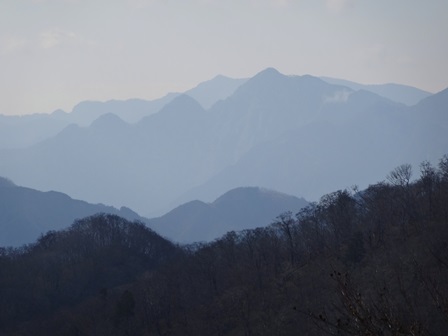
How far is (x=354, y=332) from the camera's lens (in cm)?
418

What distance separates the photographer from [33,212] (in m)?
136

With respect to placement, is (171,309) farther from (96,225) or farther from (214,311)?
(96,225)

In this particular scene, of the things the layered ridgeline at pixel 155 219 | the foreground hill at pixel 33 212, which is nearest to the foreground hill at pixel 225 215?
the layered ridgeline at pixel 155 219

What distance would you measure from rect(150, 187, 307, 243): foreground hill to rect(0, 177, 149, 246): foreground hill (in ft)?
30.3

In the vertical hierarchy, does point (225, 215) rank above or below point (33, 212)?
below

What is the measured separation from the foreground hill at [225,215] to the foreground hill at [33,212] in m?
9.22

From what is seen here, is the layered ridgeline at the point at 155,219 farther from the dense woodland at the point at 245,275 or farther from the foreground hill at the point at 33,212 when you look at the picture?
the dense woodland at the point at 245,275

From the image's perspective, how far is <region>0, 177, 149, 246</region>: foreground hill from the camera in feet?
425

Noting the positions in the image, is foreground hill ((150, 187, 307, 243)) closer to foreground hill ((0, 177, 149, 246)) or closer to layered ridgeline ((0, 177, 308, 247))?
layered ridgeline ((0, 177, 308, 247))

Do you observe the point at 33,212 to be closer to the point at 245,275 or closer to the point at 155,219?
the point at 155,219

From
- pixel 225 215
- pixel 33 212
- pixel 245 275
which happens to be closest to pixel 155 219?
pixel 225 215

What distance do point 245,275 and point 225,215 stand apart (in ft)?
352

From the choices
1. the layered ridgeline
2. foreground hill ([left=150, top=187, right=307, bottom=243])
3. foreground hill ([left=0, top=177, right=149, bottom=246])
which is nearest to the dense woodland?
foreground hill ([left=150, top=187, right=307, bottom=243])

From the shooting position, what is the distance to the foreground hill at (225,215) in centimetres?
13100
